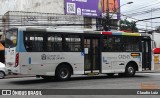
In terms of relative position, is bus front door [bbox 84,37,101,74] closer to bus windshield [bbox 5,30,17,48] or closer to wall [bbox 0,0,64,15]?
bus windshield [bbox 5,30,17,48]

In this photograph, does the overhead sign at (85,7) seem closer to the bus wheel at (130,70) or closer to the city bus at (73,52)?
the city bus at (73,52)

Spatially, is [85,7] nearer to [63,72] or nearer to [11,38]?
[63,72]

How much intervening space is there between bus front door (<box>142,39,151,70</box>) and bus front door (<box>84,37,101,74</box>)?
385cm

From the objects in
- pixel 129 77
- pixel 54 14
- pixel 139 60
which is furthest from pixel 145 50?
pixel 54 14

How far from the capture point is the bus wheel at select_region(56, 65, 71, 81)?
741 inches

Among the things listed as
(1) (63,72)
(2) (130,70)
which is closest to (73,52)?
(1) (63,72)

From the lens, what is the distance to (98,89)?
48.5ft

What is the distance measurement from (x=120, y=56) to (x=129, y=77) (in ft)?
4.88

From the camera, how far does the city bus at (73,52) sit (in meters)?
17.7

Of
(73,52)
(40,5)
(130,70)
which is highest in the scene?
(40,5)

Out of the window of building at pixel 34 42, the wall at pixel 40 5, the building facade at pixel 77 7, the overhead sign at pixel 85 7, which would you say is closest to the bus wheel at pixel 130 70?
the window of building at pixel 34 42

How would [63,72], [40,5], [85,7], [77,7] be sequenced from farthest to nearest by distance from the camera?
[40,5]
[85,7]
[77,7]
[63,72]

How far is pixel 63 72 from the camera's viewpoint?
19.1 meters

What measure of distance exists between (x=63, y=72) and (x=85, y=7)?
34825 mm
